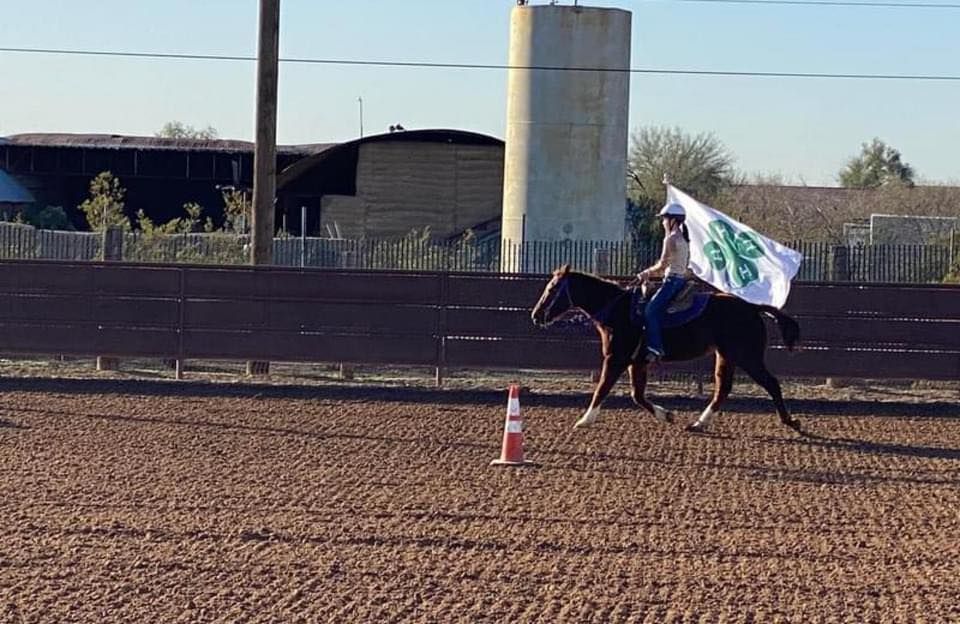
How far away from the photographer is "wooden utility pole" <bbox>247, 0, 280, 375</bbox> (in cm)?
2159

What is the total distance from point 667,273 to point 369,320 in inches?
211

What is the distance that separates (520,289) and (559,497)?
803 cm

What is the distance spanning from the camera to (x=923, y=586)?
352 inches

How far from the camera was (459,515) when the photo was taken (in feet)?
36.2

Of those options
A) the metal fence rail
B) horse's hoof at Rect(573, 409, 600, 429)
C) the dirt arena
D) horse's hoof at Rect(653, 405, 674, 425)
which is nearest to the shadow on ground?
the dirt arena

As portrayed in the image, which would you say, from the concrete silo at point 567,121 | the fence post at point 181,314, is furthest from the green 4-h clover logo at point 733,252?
the concrete silo at point 567,121

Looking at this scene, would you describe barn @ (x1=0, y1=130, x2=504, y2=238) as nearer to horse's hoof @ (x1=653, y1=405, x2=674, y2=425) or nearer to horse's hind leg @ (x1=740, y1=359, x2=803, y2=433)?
horse's hoof @ (x1=653, y1=405, x2=674, y2=425)

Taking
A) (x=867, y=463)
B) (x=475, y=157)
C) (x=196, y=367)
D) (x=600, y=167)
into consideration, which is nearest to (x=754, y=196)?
(x=475, y=157)

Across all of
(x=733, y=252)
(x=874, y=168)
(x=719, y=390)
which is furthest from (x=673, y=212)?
(x=874, y=168)

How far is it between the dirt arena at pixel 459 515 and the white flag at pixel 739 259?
142 cm

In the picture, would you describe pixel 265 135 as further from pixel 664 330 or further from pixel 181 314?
pixel 664 330

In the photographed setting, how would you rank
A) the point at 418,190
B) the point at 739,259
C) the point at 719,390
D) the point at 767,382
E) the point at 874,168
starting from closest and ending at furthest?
the point at 767,382, the point at 719,390, the point at 739,259, the point at 418,190, the point at 874,168

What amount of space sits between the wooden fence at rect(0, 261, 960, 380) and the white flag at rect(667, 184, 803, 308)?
2.98 metres

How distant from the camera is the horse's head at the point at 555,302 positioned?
51.6 feet
